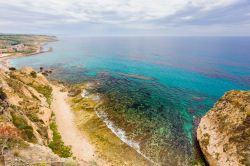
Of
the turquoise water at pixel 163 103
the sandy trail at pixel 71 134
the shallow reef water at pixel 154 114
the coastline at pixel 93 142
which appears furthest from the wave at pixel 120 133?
the sandy trail at pixel 71 134

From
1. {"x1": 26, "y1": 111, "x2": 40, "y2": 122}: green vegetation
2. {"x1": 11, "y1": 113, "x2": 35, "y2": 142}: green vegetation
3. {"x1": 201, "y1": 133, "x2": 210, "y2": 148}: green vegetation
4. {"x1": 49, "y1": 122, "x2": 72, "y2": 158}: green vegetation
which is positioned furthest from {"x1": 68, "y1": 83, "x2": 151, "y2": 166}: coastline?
{"x1": 11, "y1": 113, "x2": 35, "y2": 142}: green vegetation

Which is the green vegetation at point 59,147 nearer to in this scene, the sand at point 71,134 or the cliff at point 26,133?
the cliff at point 26,133

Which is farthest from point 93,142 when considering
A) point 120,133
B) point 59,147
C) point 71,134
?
point 120,133

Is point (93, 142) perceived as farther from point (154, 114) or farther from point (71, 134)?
point (154, 114)

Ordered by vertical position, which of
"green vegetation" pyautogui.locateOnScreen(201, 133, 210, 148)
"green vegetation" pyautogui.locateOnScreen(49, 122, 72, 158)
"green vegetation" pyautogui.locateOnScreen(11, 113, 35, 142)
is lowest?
"green vegetation" pyautogui.locateOnScreen(49, 122, 72, 158)

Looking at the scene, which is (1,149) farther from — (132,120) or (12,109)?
(132,120)

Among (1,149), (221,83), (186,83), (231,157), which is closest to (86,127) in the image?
(1,149)

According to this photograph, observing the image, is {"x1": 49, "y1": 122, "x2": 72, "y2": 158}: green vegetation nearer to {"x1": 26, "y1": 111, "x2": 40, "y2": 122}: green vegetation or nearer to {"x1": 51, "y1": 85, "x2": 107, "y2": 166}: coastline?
{"x1": 51, "y1": 85, "x2": 107, "y2": 166}: coastline
